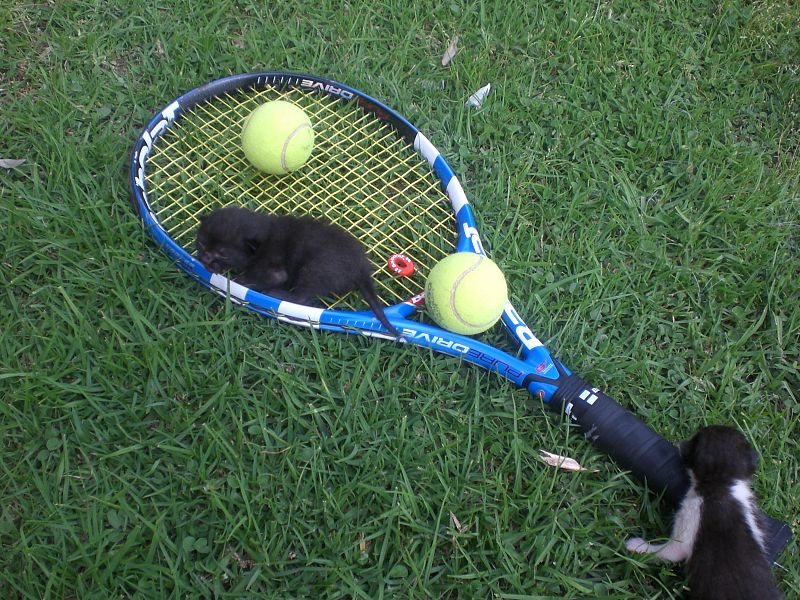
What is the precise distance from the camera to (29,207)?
345 cm

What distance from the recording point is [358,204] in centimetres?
356

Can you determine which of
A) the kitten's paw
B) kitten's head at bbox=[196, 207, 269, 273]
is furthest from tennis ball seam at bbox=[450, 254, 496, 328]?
the kitten's paw

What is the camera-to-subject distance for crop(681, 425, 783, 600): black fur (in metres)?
2.51

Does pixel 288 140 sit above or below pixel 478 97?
below

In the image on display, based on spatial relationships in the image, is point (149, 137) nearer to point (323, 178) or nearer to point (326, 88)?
point (323, 178)

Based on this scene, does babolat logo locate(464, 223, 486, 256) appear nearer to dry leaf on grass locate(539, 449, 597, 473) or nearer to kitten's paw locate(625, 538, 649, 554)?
dry leaf on grass locate(539, 449, 597, 473)

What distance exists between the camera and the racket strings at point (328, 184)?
11.2ft

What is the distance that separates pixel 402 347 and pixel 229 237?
1033 mm

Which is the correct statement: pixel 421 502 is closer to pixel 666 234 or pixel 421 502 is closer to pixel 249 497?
pixel 249 497

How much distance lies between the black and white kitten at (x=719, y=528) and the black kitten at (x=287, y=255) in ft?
4.93

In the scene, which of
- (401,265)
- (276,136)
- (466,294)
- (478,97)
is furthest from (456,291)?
(478,97)

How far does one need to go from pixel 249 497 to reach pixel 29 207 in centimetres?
209

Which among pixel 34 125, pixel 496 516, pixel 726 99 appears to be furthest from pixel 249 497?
pixel 726 99

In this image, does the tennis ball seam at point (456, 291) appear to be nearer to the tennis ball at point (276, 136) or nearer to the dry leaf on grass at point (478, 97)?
the tennis ball at point (276, 136)
